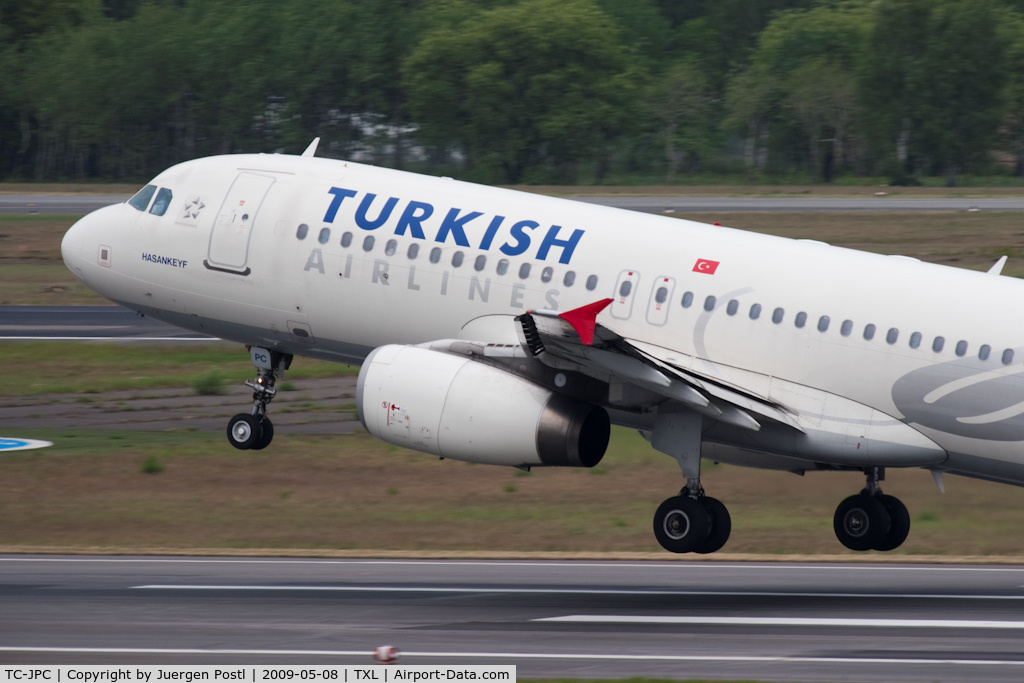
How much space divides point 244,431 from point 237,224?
13.0ft

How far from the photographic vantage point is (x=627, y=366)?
20.6 meters

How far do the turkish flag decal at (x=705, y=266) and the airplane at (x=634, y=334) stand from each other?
0.03 meters

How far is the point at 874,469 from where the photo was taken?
23.8 m

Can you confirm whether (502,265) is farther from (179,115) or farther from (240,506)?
(179,115)

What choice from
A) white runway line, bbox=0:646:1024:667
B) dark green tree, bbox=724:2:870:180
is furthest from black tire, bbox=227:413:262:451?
dark green tree, bbox=724:2:870:180

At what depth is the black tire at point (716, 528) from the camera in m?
22.1

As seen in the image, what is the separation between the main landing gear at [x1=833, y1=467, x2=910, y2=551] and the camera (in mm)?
23703

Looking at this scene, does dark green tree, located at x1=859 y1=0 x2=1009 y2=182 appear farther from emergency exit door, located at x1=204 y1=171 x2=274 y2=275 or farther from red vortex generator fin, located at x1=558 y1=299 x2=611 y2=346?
red vortex generator fin, located at x1=558 y1=299 x2=611 y2=346

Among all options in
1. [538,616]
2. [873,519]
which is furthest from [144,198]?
[873,519]

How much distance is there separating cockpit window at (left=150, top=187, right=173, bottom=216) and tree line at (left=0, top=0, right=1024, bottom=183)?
6271cm

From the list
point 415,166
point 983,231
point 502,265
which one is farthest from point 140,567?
point 415,166

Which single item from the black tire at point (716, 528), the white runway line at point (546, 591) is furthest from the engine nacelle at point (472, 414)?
the white runway line at point (546, 591)

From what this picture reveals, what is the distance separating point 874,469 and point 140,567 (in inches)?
505

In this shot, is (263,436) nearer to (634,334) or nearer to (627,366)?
(634,334)
